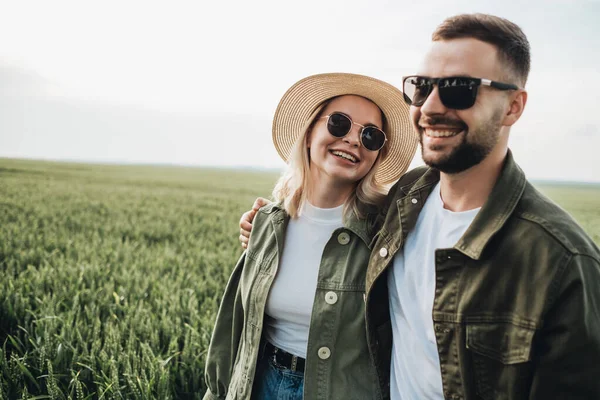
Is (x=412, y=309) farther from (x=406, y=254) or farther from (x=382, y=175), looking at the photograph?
(x=382, y=175)

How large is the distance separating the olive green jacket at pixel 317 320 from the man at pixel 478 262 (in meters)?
0.11

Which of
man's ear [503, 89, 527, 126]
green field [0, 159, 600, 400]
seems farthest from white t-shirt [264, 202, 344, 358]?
green field [0, 159, 600, 400]

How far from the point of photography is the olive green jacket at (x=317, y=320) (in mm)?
1962

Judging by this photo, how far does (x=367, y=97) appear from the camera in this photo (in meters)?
2.48

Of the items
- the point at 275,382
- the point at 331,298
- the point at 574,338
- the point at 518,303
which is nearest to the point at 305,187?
the point at 331,298

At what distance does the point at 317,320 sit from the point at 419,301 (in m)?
0.47

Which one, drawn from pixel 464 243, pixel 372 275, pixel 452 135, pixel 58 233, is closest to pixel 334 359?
pixel 372 275

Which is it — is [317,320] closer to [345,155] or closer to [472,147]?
[345,155]

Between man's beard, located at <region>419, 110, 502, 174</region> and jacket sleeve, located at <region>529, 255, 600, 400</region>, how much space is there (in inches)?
19.5

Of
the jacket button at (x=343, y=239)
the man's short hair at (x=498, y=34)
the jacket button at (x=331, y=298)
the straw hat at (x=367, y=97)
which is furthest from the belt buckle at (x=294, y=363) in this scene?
the man's short hair at (x=498, y=34)

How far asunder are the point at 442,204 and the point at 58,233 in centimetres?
843

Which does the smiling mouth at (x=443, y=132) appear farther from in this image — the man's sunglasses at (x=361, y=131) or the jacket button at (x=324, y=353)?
the jacket button at (x=324, y=353)

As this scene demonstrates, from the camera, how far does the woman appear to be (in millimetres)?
1992

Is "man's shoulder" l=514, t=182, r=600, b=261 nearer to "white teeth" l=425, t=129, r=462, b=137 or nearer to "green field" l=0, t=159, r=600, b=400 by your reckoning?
"white teeth" l=425, t=129, r=462, b=137
